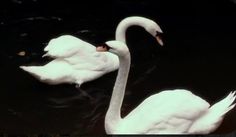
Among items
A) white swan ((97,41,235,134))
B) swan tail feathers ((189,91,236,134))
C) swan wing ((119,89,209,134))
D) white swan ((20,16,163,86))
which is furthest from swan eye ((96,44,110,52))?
white swan ((20,16,163,86))

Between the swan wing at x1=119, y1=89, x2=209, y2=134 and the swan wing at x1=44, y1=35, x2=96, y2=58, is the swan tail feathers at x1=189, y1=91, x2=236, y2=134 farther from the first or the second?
the swan wing at x1=44, y1=35, x2=96, y2=58

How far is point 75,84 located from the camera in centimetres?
550

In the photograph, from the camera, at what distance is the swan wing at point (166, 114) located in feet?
13.7

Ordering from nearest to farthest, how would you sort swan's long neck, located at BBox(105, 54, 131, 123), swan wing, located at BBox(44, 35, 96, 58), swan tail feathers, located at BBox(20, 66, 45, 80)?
swan's long neck, located at BBox(105, 54, 131, 123) < swan tail feathers, located at BBox(20, 66, 45, 80) < swan wing, located at BBox(44, 35, 96, 58)

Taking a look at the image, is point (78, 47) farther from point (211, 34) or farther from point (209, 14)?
point (209, 14)

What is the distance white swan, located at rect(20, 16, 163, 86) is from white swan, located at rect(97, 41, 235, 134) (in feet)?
3.49

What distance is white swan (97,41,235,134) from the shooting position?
420 cm

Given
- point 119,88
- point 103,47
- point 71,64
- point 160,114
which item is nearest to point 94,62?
point 71,64

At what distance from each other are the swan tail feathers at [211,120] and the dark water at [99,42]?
0.21 meters

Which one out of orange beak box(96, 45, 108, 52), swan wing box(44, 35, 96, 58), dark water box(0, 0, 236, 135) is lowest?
dark water box(0, 0, 236, 135)

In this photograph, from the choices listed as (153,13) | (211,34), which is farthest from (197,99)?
(153,13)

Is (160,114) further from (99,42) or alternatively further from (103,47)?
(99,42)

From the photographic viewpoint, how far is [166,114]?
421 cm

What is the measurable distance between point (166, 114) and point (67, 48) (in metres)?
1.57
